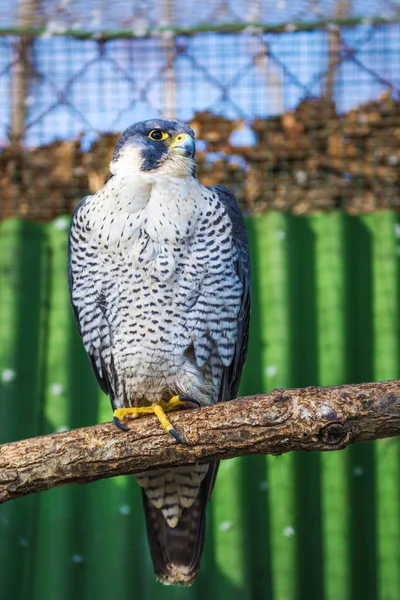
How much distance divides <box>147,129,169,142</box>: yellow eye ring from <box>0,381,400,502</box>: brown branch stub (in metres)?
1.12

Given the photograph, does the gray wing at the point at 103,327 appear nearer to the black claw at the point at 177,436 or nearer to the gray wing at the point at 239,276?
the gray wing at the point at 239,276

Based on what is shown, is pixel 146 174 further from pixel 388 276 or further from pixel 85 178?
pixel 388 276

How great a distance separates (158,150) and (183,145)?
10cm

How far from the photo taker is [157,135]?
10.1ft

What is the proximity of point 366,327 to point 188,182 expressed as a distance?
4.24 feet

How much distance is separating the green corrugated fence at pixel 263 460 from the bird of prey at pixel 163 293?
44 centimetres

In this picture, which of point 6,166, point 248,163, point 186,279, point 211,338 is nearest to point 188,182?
point 186,279

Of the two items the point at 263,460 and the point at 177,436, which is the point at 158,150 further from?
the point at 263,460

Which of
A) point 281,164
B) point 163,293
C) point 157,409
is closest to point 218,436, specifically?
point 157,409

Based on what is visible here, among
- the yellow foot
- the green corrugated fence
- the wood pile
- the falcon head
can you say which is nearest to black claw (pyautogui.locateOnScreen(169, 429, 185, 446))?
the yellow foot

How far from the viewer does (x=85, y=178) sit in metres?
4.09

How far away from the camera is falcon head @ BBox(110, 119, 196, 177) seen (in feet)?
9.91

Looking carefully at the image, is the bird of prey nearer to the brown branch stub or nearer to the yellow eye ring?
the yellow eye ring

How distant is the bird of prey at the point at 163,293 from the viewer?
2904mm
